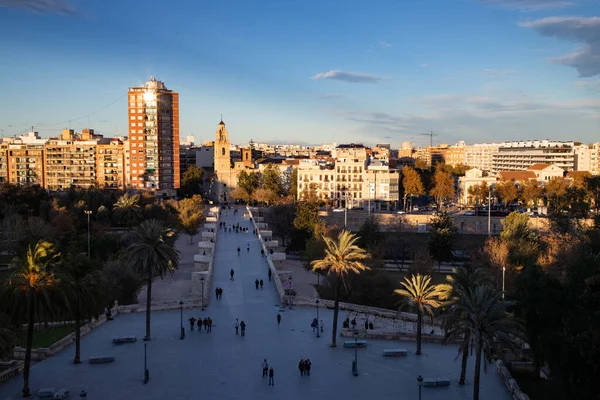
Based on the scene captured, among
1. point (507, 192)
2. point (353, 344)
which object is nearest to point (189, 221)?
point (353, 344)

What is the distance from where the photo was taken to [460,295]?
1969 cm

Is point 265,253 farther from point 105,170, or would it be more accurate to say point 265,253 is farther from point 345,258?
point 105,170

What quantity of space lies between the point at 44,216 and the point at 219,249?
89.9 feet

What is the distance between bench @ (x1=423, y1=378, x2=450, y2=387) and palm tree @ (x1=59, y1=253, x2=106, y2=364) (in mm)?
12523

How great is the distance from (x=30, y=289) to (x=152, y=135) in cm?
7354

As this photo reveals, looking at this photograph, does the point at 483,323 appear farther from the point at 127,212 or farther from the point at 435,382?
the point at 127,212

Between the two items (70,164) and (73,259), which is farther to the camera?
(70,164)

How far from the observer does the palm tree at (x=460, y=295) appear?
61.5 ft

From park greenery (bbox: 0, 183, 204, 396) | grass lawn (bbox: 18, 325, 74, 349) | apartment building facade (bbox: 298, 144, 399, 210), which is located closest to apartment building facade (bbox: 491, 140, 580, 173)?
apartment building facade (bbox: 298, 144, 399, 210)

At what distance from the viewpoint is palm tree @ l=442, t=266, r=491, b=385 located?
18.8 meters

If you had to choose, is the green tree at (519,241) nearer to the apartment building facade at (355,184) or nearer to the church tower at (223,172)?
the apartment building facade at (355,184)

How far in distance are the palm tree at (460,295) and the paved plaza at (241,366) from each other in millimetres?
581

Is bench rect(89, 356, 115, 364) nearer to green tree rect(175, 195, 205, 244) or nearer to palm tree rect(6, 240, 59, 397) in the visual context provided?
palm tree rect(6, 240, 59, 397)

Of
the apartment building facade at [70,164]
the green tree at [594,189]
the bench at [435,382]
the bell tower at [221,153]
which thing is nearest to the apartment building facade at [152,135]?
the apartment building facade at [70,164]
